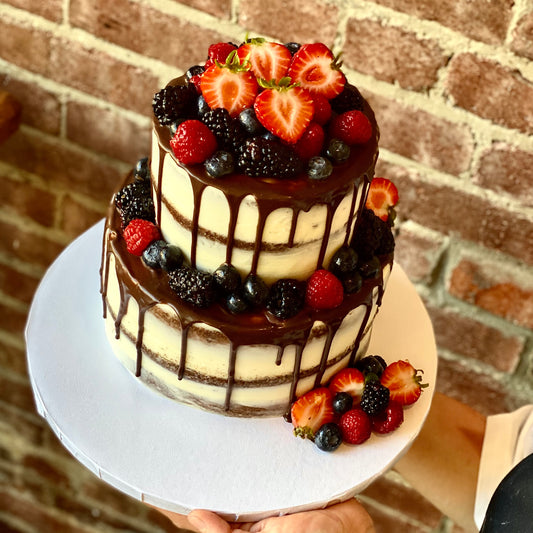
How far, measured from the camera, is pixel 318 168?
0.93m

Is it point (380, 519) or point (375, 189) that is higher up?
point (375, 189)

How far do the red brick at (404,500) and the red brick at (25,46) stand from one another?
125 cm

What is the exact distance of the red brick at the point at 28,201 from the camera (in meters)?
1.80

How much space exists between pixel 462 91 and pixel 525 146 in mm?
145

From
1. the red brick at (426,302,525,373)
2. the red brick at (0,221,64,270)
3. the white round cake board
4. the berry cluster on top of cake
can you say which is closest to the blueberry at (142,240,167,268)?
the berry cluster on top of cake

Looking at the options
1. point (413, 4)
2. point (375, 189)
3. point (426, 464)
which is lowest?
point (426, 464)

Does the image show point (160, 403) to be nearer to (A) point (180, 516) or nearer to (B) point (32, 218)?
Result: (A) point (180, 516)

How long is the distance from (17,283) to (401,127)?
3.59ft

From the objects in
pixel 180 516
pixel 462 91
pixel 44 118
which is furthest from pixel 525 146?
pixel 44 118

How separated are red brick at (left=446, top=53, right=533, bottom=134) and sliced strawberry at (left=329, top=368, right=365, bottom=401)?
53 centimetres

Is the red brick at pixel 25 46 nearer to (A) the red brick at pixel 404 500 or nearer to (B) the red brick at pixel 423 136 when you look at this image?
(B) the red brick at pixel 423 136

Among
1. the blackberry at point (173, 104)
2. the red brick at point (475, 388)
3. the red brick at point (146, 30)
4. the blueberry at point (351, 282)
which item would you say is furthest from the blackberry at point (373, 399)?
the red brick at point (146, 30)

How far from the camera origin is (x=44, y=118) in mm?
1657

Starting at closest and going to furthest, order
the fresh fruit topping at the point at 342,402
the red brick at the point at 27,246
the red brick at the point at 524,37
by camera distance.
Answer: the fresh fruit topping at the point at 342,402 → the red brick at the point at 524,37 → the red brick at the point at 27,246
